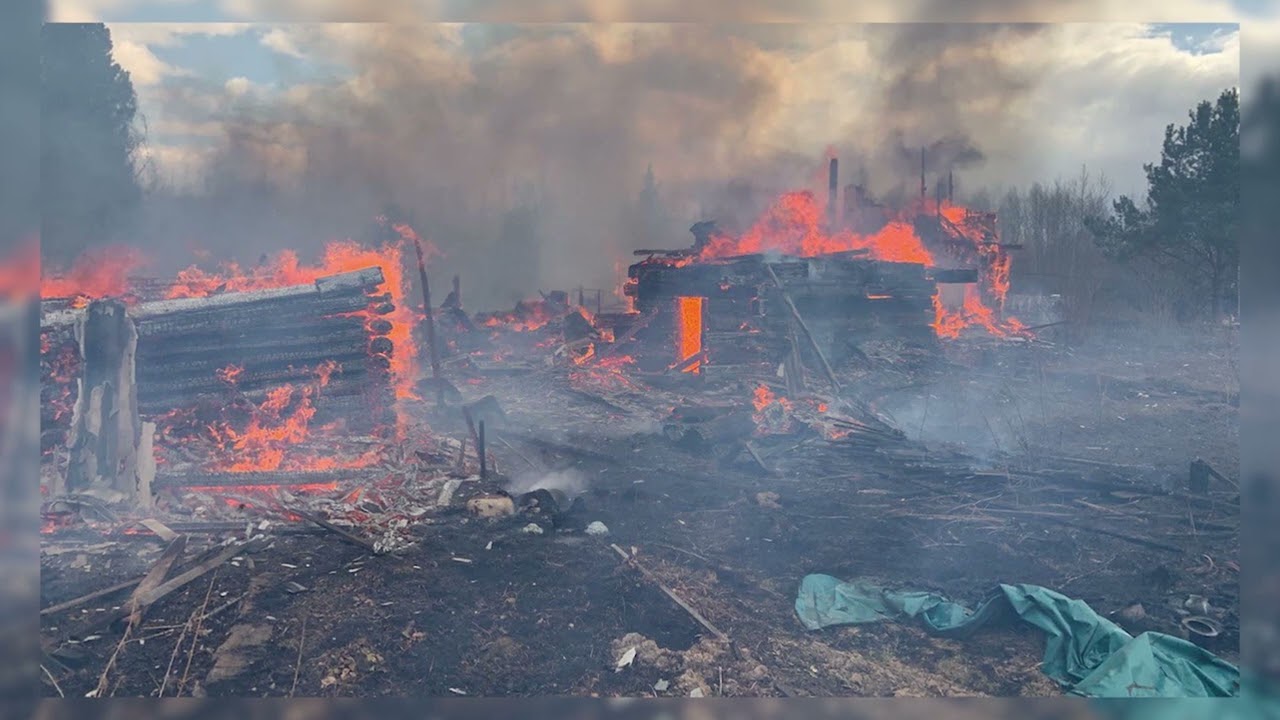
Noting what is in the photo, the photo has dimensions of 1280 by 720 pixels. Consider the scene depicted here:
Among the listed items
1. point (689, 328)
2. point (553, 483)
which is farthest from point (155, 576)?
point (689, 328)

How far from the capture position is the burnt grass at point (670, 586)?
240 inches

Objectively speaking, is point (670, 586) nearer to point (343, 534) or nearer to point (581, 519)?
point (581, 519)

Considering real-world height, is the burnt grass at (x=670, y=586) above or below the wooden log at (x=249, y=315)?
below

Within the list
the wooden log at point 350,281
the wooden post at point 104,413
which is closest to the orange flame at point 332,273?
the wooden log at point 350,281

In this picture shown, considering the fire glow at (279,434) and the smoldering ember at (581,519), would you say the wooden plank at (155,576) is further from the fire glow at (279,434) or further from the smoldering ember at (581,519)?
the fire glow at (279,434)

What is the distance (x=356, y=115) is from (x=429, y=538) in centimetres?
669

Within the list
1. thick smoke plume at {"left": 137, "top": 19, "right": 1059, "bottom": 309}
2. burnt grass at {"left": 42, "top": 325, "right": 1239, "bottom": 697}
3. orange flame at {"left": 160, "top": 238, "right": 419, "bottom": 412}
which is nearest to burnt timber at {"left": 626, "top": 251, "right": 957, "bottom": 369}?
thick smoke plume at {"left": 137, "top": 19, "right": 1059, "bottom": 309}

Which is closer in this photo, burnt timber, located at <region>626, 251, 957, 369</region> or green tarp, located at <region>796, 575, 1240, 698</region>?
green tarp, located at <region>796, 575, 1240, 698</region>

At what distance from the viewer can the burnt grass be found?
6105 millimetres

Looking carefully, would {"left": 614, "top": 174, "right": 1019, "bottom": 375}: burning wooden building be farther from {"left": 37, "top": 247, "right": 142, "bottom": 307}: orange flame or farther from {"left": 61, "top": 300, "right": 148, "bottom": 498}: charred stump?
{"left": 61, "top": 300, "right": 148, "bottom": 498}: charred stump

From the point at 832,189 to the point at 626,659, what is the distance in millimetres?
10854

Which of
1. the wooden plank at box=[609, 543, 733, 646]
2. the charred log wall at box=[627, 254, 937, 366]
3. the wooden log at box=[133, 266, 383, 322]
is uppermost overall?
the wooden log at box=[133, 266, 383, 322]

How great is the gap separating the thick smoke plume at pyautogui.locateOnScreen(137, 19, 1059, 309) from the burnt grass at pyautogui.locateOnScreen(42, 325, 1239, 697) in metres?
5.48

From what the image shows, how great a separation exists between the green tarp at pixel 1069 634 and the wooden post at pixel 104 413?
8539 mm
